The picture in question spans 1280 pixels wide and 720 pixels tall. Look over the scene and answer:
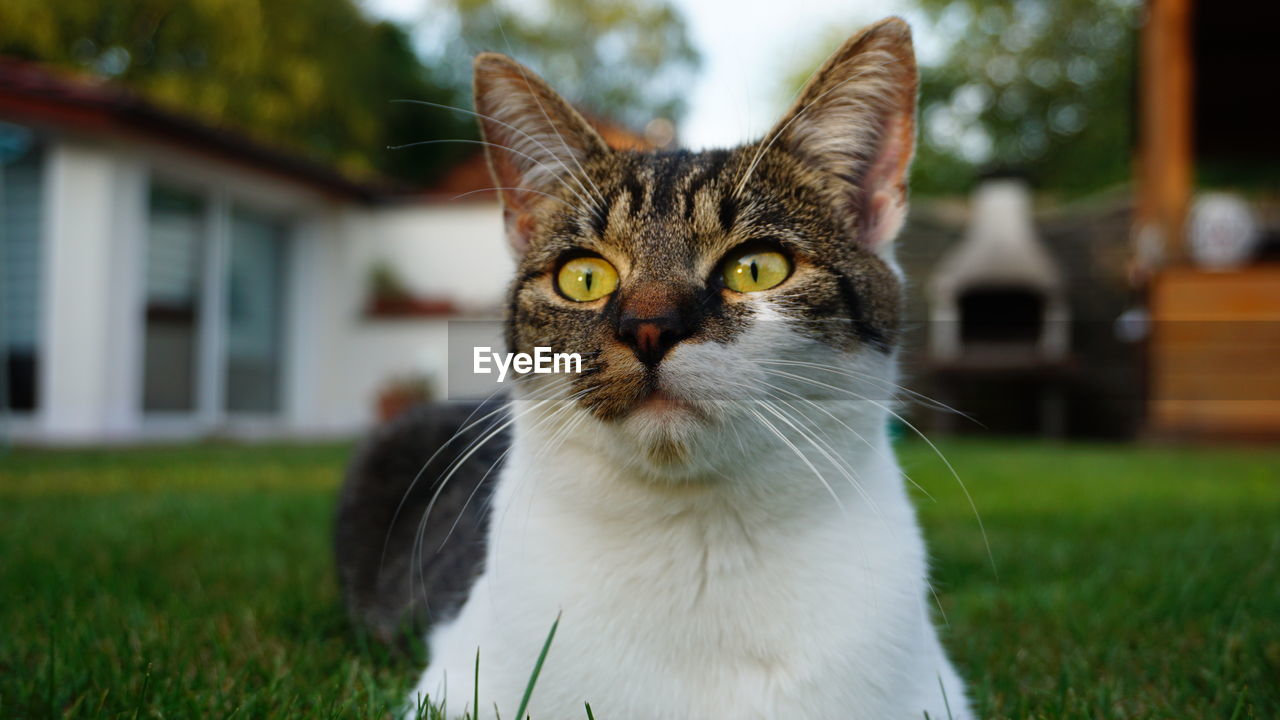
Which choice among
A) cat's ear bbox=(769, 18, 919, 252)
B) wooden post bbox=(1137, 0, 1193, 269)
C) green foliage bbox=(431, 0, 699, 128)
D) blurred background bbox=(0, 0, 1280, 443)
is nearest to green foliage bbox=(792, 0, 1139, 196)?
blurred background bbox=(0, 0, 1280, 443)

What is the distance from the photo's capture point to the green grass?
4.91ft

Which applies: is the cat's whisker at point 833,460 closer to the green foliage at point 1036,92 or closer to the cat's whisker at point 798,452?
the cat's whisker at point 798,452

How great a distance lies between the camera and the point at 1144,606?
222 centimetres

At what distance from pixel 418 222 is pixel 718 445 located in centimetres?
1140

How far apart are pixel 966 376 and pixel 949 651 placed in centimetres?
1008

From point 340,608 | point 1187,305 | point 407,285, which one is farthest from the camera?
point 407,285

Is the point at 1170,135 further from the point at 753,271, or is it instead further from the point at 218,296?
the point at 218,296

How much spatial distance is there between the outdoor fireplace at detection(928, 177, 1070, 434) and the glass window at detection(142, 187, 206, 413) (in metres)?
9.02

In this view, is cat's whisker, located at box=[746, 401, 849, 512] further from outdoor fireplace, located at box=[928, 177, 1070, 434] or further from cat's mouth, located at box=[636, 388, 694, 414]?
outdoor fireplace, located at box=[928, 177, 1070, 434]

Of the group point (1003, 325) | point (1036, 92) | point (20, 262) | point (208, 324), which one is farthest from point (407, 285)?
point (1036, 92)

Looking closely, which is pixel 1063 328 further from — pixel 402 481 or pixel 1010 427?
pixel 402 481

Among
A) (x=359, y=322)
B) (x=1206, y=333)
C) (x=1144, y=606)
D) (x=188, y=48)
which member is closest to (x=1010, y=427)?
(x=1206, y=333)

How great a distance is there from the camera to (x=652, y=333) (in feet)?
3.87

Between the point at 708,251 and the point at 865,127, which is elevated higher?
the point at 865,127
